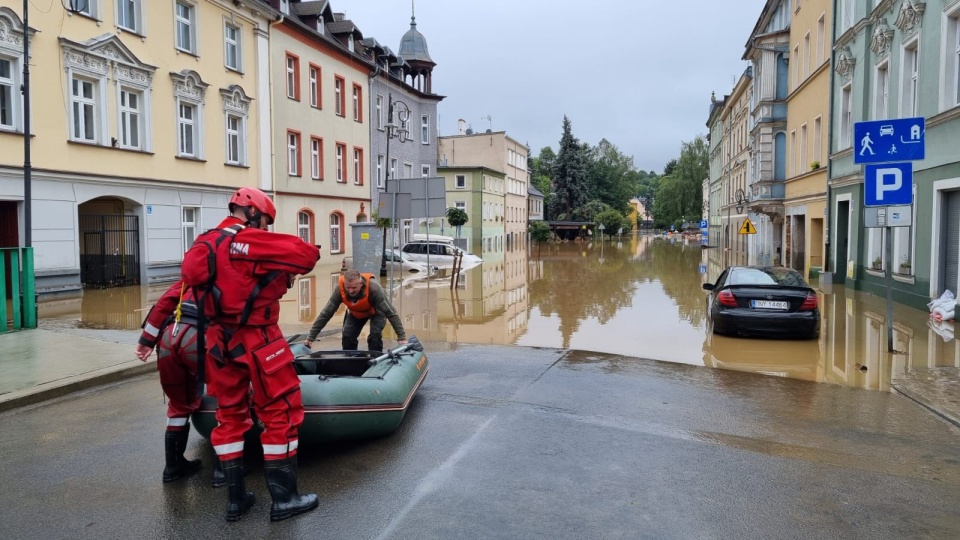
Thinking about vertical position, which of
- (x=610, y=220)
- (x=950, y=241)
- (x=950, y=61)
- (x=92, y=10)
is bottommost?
(x=950, y=241)

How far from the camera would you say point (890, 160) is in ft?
29.6

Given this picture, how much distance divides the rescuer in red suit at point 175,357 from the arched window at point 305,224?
26500 mm

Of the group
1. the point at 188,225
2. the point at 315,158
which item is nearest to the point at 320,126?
the point at 315,158

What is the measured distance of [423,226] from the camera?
47.1 metres

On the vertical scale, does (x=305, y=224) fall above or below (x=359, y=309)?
above

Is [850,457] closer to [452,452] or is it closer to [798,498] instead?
[798,498]

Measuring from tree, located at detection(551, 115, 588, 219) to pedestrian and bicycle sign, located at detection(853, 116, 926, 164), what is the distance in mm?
76920

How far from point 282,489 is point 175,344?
124 centimetres

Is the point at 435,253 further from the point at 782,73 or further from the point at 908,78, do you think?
the point at 908,78

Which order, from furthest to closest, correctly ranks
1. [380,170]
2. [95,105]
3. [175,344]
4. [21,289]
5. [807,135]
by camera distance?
[380,170]
[807,135]
[95,105]
[21,289]
[175,344]

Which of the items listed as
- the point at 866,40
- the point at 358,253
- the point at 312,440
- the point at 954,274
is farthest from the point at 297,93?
the point at 312,440

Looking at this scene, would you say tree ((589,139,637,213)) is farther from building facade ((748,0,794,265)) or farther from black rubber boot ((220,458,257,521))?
black rubber boot ((220,458,257,521))

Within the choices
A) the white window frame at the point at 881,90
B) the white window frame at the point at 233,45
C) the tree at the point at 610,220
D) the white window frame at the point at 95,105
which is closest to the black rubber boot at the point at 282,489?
the white window frame at the point at 881,90

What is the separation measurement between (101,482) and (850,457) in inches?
212
